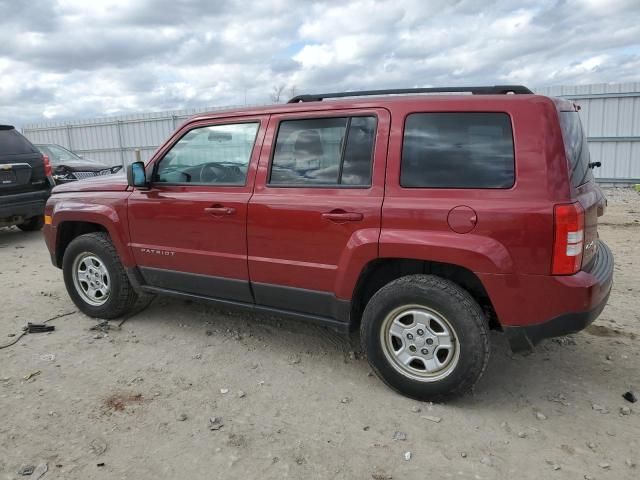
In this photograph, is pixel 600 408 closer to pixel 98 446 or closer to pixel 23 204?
pixel 98 446

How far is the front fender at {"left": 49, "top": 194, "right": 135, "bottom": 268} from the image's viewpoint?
4.14 m

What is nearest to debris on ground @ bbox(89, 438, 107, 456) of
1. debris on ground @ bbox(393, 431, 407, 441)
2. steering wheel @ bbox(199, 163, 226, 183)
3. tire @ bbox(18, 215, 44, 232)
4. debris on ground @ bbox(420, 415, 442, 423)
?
debris on ground @ bbox(393, 431, 407, 441)

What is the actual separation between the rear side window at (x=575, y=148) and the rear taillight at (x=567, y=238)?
20 centimetres

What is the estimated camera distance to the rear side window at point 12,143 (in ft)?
25.1

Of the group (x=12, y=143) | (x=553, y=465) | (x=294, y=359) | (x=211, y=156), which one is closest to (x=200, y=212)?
(x=211, y=156)

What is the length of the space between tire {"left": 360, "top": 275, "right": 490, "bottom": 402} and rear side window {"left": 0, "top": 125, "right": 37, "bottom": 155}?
277 inches

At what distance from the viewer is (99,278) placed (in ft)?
14.6

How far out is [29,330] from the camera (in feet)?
14.1

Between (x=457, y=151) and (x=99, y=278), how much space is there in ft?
10.7

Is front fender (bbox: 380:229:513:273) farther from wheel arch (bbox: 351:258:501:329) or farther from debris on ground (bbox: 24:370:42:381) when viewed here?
debris on ground (bbox: 24:370:42:381)

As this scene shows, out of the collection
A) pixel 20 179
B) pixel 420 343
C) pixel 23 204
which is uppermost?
pixel 20 179

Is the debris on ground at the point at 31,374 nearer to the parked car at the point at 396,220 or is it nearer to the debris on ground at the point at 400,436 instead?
the parked car at the point at 396,220

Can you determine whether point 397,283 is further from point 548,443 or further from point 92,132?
point 92,132

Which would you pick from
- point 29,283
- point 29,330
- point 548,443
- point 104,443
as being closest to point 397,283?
point 548,443
